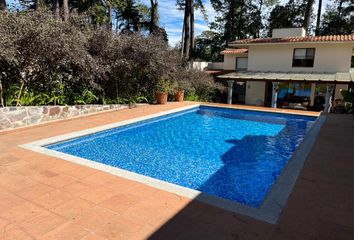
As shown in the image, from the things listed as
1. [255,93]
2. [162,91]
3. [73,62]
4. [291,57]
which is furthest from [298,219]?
[255,93]

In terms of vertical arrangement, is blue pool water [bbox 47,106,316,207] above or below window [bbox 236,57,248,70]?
below

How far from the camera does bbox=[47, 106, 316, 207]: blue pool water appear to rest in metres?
6.66

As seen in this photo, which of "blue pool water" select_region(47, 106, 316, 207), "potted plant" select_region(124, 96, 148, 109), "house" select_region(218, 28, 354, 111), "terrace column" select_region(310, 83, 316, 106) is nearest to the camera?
"blue pool water" select_region(47, 106, 316, 207)

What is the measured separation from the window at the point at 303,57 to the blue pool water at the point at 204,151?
10318mm

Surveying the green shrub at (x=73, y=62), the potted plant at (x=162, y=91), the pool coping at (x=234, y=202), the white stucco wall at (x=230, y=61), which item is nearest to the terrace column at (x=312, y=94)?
the white stucco wall at (x=230, y=61)

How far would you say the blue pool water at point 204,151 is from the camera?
21.8 ft

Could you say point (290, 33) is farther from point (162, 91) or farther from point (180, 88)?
point (162, 91)

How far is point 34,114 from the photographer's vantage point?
10250mm

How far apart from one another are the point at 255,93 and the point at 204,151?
18.4 meters

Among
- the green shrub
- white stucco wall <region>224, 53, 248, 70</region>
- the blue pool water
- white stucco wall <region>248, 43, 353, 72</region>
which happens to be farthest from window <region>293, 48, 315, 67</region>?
the green shrub

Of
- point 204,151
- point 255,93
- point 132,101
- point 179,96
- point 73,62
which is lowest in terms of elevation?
point 204,151

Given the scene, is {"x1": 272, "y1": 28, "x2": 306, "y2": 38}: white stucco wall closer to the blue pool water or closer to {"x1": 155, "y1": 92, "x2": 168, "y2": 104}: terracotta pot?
the blue pool water

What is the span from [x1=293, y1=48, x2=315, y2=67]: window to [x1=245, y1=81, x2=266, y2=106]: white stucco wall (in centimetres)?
361

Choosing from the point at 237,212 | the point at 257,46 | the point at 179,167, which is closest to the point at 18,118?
the point at 179,167
